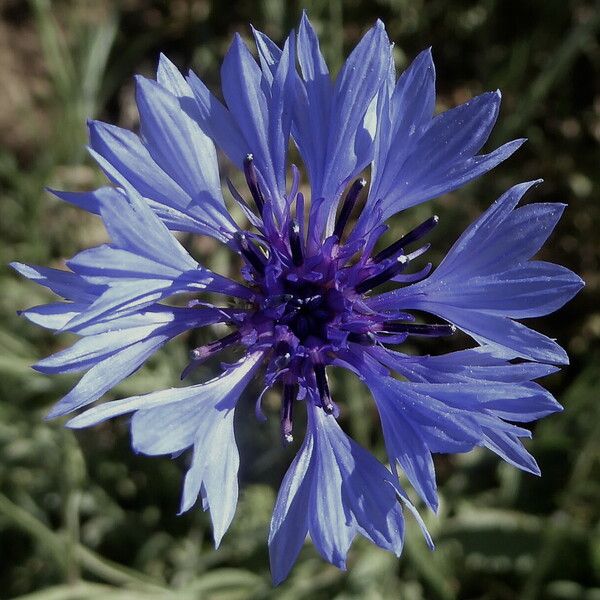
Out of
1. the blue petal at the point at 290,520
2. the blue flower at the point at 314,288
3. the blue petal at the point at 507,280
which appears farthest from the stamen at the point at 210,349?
the blue petal at the point at 507,280

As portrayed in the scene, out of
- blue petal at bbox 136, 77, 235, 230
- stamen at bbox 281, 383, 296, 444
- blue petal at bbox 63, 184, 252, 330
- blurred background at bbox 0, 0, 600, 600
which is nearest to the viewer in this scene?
blue petal at bbox 63, 184, 252, 330

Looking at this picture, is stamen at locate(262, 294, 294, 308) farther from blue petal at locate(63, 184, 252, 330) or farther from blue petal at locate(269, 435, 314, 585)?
blue petal at locate(269, 435, 314, 585)

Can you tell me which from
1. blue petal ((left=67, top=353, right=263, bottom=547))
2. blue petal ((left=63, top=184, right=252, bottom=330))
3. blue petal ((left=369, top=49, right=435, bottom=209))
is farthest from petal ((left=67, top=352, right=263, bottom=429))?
blue petal ((left=369, top=49, right=435, bottom=209))

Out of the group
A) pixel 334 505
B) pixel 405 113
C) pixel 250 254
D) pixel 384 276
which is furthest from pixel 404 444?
pixel 405 113

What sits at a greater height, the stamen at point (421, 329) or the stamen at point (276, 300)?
the stamen at point (276, 300)

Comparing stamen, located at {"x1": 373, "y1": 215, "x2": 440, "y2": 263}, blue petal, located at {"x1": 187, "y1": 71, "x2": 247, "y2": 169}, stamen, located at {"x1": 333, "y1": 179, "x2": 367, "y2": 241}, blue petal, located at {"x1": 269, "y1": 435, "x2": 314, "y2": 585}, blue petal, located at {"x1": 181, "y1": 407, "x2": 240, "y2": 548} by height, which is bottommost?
blue petal, located at {"x1": 269, "y1": 435, "x2": 314, "y2": 585}

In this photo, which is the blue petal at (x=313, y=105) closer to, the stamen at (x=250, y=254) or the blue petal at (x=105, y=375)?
the stamen at (x=250, y=254)

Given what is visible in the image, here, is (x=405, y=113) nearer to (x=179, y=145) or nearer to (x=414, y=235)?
(x=414, y=235)
